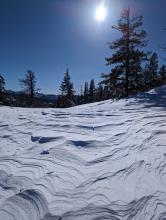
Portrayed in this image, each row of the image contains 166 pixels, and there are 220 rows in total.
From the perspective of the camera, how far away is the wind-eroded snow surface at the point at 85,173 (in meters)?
2.41

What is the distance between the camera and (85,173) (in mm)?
3191

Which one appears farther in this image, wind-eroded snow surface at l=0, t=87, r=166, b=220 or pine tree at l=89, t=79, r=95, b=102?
pine tree at l=89, t=79, r=95, b=102

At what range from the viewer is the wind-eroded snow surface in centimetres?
241

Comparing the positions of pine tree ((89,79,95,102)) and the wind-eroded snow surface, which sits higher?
pine tree ((89,79,95,102))

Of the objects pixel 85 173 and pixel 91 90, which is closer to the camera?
pixel 85 173

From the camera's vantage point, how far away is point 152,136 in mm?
4707

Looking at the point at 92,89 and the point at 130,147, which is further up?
the point at 92,89

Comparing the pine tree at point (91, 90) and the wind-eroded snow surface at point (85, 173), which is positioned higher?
the pine tree at point (91, 90)

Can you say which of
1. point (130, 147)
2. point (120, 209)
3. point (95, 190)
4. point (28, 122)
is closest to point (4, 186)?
point (95, 190)

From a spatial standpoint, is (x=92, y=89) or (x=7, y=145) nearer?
(x=7, y=145)

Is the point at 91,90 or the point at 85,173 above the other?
the point at 91,90

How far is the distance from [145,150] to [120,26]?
706 inches

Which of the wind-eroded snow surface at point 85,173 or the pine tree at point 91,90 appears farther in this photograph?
the pine tree at point 91,90

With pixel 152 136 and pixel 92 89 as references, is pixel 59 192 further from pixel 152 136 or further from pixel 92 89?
pixel 92 89
